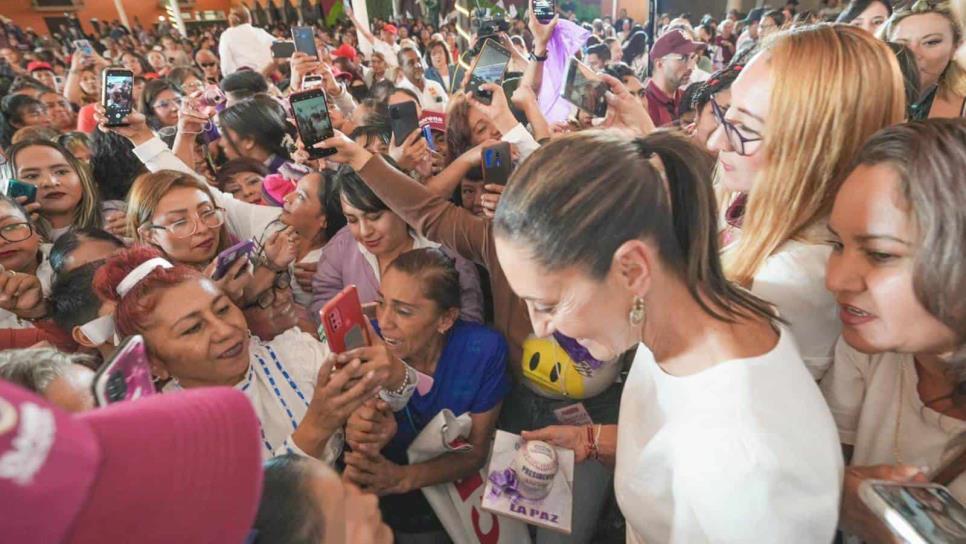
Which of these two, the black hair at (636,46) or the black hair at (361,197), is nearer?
the black hair at (361,197)

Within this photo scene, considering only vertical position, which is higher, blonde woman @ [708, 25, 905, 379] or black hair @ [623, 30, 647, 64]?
blonde woman @ [708, 25, 905, 379]

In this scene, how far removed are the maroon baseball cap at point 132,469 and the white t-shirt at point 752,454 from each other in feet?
2.15

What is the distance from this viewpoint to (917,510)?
2.58 ft

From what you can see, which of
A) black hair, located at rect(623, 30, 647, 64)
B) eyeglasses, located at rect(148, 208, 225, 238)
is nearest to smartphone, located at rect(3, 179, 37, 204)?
eyeglasses, located at rect(148, 208, 225, 238)

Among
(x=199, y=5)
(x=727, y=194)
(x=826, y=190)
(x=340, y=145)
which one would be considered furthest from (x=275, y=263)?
(x=199, y=5)

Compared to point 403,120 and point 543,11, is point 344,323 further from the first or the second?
Result: point 543,11

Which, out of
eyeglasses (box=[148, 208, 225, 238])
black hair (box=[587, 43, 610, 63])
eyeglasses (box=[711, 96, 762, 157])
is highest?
eyeglasses (box=[711, 96, 762, 157])

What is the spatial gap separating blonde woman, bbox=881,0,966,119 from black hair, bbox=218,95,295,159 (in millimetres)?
3555

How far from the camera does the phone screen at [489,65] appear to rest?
2.85 meters

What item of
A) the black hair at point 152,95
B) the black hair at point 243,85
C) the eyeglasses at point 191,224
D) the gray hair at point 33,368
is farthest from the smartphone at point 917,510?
the black hair at point 152,95

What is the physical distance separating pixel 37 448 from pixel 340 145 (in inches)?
59.4

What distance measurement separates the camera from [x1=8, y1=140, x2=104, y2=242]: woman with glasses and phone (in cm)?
233

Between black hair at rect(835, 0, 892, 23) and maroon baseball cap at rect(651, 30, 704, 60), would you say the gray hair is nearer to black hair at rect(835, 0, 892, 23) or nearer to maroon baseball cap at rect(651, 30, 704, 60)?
maroon baseball cap at rect(651, 30, 704, 60)

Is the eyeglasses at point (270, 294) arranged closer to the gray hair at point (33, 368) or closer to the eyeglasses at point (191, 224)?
the eyeglasses at point (191, 224)
